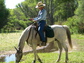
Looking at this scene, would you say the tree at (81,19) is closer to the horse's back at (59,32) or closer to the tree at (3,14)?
the horse's back at (59,32)

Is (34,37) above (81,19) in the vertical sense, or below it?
above

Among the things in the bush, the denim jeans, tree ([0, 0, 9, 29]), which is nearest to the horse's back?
the denim jeans

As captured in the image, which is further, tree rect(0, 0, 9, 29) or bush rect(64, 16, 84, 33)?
tree rect(0, 0, 9, 29)

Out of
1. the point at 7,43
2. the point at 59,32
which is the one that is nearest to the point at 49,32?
the point at 59,32

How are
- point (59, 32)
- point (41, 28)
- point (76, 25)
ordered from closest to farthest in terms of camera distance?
point (41, 28) → point (59, 32) → point (76, 25)

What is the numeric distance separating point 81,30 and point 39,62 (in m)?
20.5

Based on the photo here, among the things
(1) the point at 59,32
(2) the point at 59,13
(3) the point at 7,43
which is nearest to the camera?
(1) the point at 59,32

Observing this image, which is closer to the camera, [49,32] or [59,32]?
[49,32]

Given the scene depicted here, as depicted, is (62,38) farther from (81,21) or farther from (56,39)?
(81,21)

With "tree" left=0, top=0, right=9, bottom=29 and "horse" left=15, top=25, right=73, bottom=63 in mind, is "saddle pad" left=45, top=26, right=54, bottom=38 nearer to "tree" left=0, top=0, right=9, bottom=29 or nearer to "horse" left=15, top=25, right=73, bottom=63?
"horse" left=15, top=25, right=73, bottom=63

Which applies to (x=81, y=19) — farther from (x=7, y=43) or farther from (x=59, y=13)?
(x=59, y=13)

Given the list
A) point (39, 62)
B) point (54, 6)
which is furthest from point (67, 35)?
point (54, 6)

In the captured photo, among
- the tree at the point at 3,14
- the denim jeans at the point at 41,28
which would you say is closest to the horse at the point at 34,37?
the denim jeans at the point at 41,28

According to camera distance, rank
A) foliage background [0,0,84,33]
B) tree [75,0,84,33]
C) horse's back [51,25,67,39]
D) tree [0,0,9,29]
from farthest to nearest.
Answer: tree [0,0,9,29] < foliage background [0,0,84,33] < tree [75,0,84,33] < horse's back [51,25,67,39]
